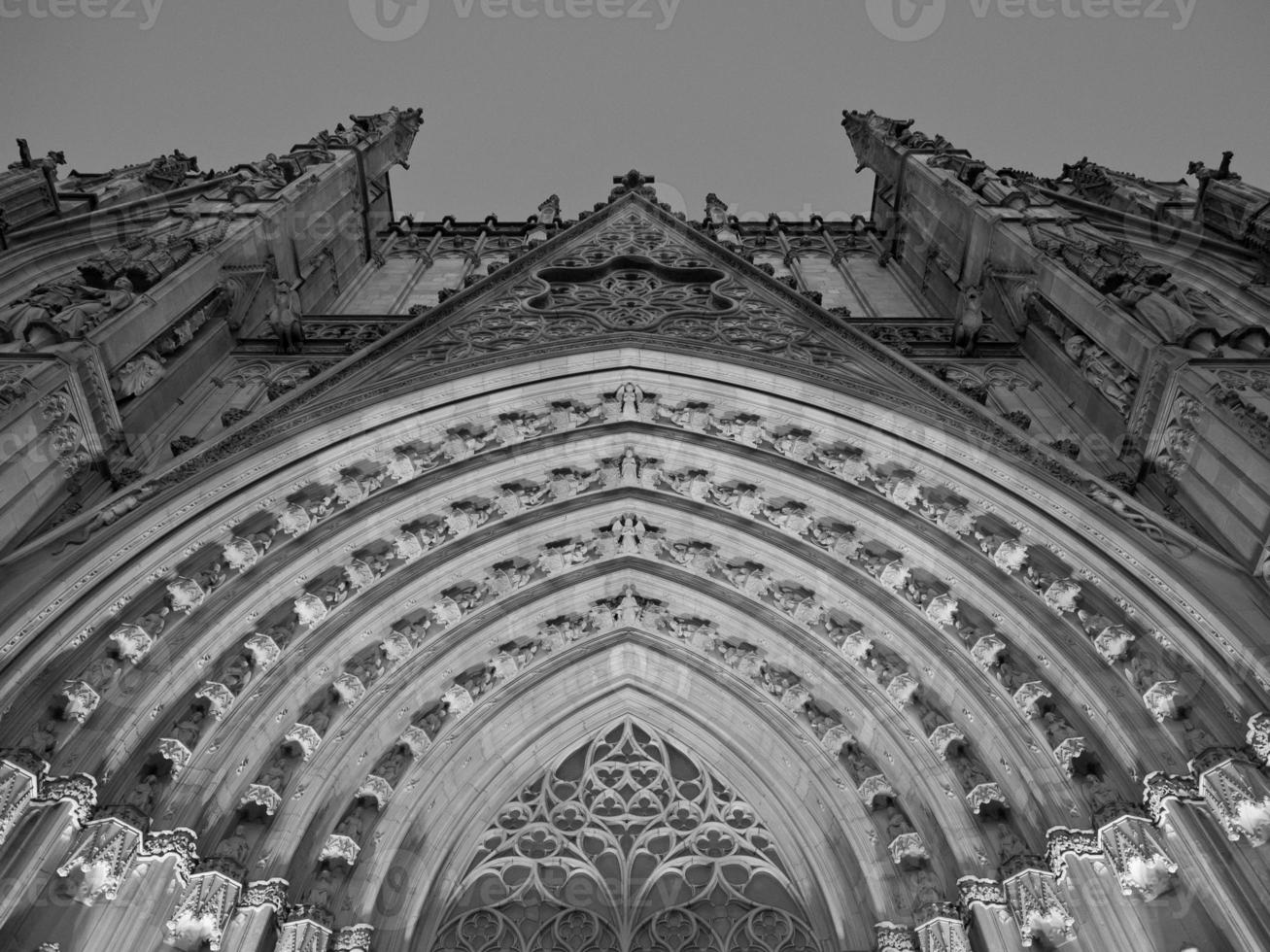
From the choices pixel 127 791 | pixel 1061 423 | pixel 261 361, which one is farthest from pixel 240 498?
pixel 1061 423

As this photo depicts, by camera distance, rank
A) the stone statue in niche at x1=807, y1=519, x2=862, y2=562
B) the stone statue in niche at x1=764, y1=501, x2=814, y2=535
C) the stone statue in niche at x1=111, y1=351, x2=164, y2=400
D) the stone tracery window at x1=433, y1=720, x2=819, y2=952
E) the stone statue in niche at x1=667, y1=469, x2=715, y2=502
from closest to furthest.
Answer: the stone tracery window at x1=433, y1=720, x2=819, y2=952 < the stone statue in niche at x1=111, y1=351, x2=164, y2=400 < the stone statue in niche at x1=807, y1=519, x2=862, y2=562 < the stone statue in niche at x1=764, y1=501, x2=814, y2=535 < the stone statue in niche at x1=667, y1=469, x2=715, y2=502

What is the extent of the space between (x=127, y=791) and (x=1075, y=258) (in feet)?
32.4

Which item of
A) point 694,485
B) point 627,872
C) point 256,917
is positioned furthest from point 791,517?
point 256,917

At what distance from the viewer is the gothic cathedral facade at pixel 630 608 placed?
5.35 metres

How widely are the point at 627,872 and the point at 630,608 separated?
2535 millimetres

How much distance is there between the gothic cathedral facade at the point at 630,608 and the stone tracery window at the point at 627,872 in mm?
34

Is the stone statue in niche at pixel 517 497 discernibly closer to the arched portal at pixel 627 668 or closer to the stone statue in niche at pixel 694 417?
the arched portal at pixel 627 668

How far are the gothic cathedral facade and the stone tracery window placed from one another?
1.3 inches

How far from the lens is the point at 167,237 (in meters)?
9.51

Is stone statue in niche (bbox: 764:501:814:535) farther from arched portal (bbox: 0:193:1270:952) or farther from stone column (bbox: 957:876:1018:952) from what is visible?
stone column (bbox: 957:876:1018:952)

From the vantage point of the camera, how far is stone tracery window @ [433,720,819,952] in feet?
22.7

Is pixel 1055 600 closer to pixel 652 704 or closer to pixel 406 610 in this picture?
pixel 652 704

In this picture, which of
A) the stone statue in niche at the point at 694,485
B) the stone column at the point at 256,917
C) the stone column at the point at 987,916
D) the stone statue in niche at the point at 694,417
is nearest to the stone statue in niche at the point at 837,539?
the stone statue in niche at the point at 694,485

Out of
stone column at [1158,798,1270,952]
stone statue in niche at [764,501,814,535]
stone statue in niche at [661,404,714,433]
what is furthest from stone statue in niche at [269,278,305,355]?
stone column at [1158,798,1270,952]
